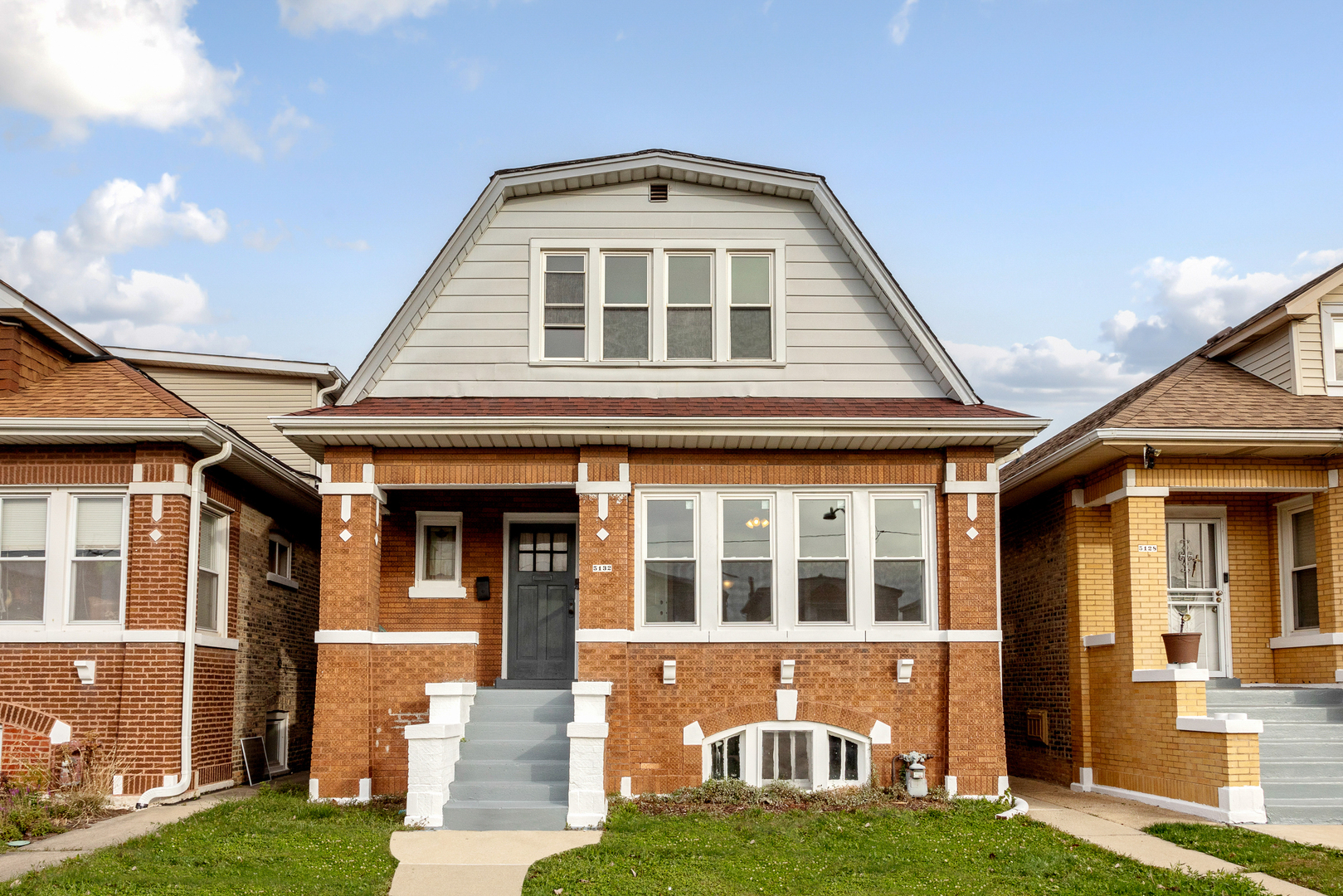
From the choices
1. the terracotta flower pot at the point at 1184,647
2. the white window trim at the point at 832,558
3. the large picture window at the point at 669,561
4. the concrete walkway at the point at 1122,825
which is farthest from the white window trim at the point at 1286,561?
the large picture window at the point at 669,561

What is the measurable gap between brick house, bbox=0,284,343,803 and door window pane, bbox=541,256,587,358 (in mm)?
3809

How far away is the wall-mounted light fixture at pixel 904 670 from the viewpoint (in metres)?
13.4

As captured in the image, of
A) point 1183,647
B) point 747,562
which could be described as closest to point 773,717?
point 747,562

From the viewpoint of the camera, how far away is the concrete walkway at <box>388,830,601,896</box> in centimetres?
964

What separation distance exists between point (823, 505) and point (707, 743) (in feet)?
9.67

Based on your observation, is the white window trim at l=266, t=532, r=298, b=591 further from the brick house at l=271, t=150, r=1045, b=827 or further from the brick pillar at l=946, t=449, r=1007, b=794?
the brick pillar at l=946, t=449, r=1007, b=794

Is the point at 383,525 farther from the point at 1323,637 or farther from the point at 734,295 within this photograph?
the point at 1323,637

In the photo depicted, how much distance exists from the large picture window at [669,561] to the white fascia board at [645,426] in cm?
103

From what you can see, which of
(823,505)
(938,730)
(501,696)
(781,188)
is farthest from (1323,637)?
(501,696)

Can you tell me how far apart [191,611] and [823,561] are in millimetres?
7103

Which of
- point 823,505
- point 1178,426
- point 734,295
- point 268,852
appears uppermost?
point 734,295

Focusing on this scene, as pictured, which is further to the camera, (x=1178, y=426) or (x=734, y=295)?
(x=734, y=295)

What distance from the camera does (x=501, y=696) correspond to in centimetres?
1367

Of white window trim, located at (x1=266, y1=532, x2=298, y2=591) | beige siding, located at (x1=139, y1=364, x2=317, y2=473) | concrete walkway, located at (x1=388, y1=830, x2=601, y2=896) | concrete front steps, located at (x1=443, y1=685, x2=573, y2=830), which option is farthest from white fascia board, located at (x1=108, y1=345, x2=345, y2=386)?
concrete walkway, located at (x1=388, y1=830, x2=601, y2=896)
